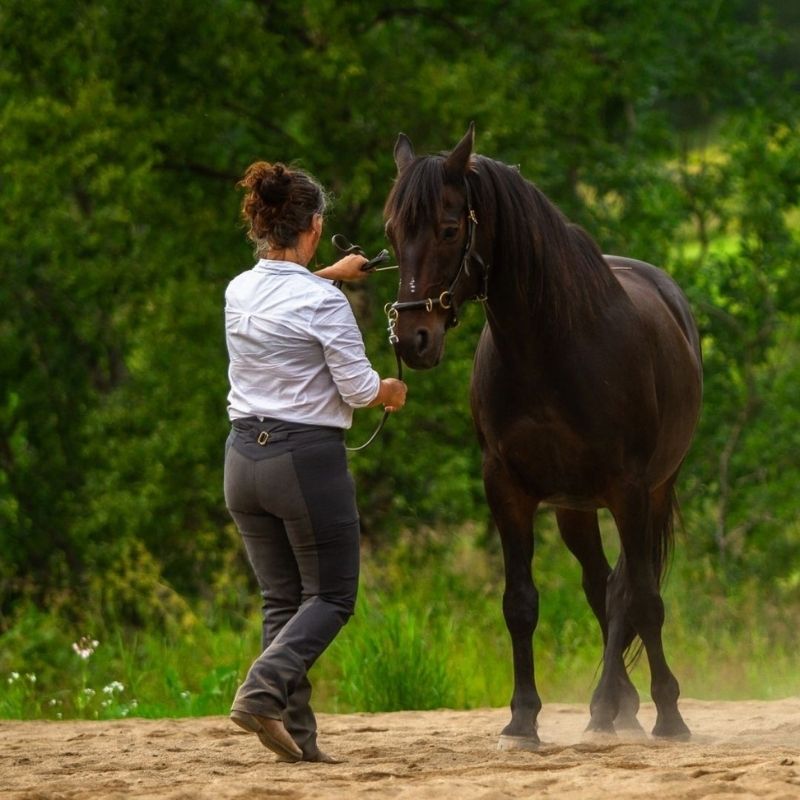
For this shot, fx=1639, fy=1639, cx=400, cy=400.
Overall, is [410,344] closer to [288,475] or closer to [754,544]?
[288,475]

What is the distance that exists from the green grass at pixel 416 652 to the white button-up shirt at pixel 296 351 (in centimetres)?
324

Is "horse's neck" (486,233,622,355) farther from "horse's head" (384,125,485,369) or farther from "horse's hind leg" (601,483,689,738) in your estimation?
"horse's hind leg" (601,483,689,738)

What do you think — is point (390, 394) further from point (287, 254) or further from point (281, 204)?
point (281, 204)

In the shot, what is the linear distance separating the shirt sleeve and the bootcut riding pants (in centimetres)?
18

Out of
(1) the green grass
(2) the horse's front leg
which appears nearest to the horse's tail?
(1) the green grass

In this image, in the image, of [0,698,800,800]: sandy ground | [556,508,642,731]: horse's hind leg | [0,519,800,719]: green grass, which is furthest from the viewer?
[0,519,800,719]: green grass

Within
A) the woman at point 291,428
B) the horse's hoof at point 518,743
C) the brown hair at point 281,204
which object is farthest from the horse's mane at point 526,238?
the horse's hoof at point 518,743

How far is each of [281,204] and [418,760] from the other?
2.00m

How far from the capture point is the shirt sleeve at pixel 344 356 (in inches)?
212

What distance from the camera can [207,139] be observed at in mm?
12227

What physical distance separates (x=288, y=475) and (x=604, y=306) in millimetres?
1812

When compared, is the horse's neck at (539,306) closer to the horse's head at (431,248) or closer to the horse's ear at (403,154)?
the horse's head at (431,248)

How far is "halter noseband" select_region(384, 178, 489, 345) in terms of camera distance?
5.66m

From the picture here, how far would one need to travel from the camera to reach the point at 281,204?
5543mm
